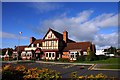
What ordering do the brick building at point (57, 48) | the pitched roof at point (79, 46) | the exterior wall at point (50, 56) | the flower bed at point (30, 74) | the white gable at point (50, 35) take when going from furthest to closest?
the white gable at point (50, 35) → the exterior wall at point (50, 56) → the pitched roof at point (79, 46) → the brick building at point (57, 48) → the flower bed at point (30, 74)

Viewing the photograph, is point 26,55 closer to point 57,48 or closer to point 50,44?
point 50,44

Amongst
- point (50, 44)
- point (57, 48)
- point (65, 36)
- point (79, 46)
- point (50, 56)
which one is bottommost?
point (50, 56)

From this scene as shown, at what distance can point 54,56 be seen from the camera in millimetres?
52062

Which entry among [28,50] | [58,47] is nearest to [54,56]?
[58,47]

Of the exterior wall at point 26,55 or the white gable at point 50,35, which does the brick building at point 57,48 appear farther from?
the exterior wall at point 26,55

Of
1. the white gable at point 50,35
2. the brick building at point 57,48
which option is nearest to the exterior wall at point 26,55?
the brick building at point 57,48

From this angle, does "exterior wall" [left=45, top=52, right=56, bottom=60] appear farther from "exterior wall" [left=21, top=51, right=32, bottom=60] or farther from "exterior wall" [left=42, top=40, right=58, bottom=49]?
"exterior wall" [left=21, top=51, right=32, bottom=60]

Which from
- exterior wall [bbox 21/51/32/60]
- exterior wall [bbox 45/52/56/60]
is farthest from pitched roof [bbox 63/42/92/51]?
exterior wall [bbox 21/51/32/60]

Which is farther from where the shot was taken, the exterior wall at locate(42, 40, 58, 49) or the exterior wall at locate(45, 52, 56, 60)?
the exterior wall at locate(42, 40, 58, 49)

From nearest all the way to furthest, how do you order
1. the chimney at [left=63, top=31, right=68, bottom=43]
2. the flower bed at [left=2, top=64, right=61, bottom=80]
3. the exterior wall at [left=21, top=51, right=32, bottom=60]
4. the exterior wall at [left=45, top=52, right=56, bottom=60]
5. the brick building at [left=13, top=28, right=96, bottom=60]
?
the flower bed at [left=2, top=64, right=61, bottom=80]
the brick building at [left=13, top=28, right=96, bottom=60]
the exterior wall at [left=45, top=52, right=56, bottom=60]
the chimney at [left=63, top=31, right=68, bottom=43]
the exterior wall at [left=21, top=51, right=32, bottom=60]

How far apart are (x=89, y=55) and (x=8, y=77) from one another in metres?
35.4

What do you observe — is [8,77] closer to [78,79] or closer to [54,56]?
[78,79]

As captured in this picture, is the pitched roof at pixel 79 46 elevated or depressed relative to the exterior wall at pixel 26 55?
elevated

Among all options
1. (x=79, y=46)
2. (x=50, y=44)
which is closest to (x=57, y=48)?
(x=50, y=44)
